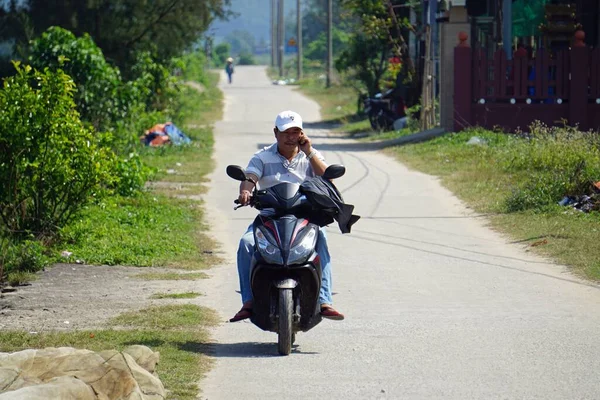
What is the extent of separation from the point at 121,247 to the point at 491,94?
1329 centimetres

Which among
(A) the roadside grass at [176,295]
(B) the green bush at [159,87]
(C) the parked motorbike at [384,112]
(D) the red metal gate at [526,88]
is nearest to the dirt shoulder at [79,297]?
(A) the roadside grass at [176,295]

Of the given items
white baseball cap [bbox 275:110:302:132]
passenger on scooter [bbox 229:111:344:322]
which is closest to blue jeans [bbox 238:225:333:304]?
passenger on scooter [bbox 229:111:344:322]

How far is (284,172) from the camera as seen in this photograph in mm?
7809

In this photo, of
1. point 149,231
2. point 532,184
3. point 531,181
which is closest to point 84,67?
point 149,231

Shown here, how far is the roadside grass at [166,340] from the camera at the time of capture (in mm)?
6762

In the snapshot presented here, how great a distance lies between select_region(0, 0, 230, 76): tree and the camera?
78.2ft

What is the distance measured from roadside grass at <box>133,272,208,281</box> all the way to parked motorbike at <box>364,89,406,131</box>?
65.0 ft

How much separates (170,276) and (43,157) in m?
2.23

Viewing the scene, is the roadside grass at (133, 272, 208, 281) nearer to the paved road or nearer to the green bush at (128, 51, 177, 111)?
the paved road

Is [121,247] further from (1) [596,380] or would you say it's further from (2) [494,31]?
(2) [494,31]

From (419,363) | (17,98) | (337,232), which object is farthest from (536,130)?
(419,363)

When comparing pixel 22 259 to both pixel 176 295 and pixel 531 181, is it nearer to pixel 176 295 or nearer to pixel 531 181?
pixel 176 295

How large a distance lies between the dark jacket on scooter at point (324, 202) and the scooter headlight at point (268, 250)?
384mm

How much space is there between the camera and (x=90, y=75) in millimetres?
18438
